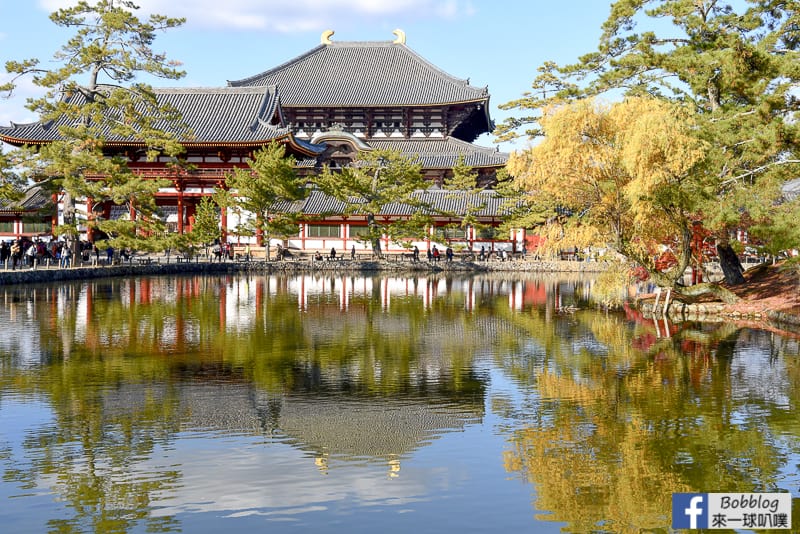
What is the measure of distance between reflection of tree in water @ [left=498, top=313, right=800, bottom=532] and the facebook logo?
0.39ft

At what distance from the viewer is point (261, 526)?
821cm

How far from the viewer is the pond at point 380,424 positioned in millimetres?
8695

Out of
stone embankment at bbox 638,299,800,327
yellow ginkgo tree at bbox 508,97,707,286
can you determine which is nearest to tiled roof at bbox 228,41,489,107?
stone embankment at bbox 638,299,800,327

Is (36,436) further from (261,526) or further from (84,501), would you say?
(261,526)

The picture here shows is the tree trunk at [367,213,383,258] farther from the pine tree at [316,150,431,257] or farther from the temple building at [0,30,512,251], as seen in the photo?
the temple building at [0,30,512,251]

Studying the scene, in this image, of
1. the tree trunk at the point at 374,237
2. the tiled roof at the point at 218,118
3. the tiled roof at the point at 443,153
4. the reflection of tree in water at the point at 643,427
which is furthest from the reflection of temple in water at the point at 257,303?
Answer: the tiled roof at the point at 443,153

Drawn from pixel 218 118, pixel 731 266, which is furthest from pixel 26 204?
pixel 731 266

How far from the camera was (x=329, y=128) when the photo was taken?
6438cm

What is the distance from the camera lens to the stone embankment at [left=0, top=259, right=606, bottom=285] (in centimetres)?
4038

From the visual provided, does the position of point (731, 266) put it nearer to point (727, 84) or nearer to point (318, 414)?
point (727, 84)

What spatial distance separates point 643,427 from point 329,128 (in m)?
54.8

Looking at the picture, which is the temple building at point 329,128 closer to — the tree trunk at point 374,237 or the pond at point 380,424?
the tree trunk at point 374,237

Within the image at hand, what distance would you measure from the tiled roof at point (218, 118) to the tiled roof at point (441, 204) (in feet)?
12.4

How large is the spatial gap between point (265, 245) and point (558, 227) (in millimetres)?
32116
